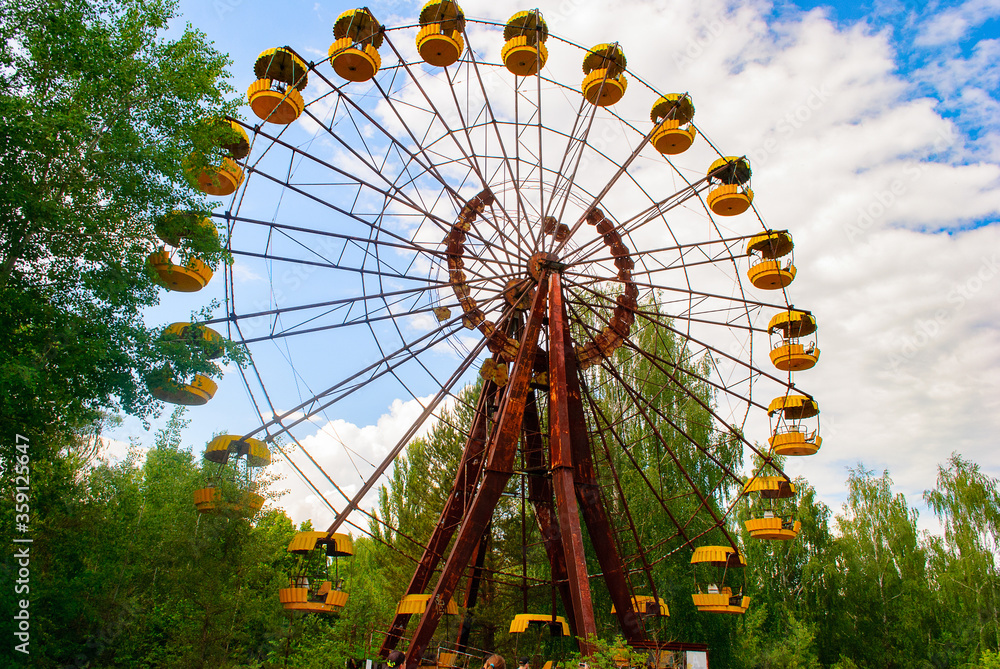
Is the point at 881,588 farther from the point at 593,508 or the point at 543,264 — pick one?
the point at 543,264

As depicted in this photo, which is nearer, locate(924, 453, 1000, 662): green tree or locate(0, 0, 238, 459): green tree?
locate(0, 0, 238, 459): green tree

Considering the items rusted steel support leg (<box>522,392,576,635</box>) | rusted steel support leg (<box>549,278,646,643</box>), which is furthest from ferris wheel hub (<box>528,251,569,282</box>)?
rusted steel support leg (<box>522,392,576,635</box>)

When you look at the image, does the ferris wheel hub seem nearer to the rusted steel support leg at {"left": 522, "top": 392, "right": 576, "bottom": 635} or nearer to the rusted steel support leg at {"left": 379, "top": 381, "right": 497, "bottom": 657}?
the rusted steel support leg at {"left": 379, "top": 381, "right": 497, "bottom": 657}

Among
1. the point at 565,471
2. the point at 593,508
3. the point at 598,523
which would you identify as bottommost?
the point at 598,523

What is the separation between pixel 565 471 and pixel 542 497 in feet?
16.5

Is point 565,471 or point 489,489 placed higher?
point 565,471

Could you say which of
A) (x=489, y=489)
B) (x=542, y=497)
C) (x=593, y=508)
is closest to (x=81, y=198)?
(x=489, y=489)

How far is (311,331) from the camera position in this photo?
1669cm

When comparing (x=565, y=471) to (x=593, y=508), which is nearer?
(x=565, y=471)

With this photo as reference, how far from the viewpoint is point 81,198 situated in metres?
9.73

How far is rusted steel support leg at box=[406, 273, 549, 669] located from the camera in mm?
12375

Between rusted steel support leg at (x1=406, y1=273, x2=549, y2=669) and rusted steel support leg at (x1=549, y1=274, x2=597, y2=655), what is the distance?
2.10 feet

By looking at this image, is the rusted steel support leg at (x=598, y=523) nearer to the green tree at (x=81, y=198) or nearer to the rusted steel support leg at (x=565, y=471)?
the rusted steel support leg at (x=565, y=471)

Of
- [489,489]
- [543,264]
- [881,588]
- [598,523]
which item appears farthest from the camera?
[881,588]
